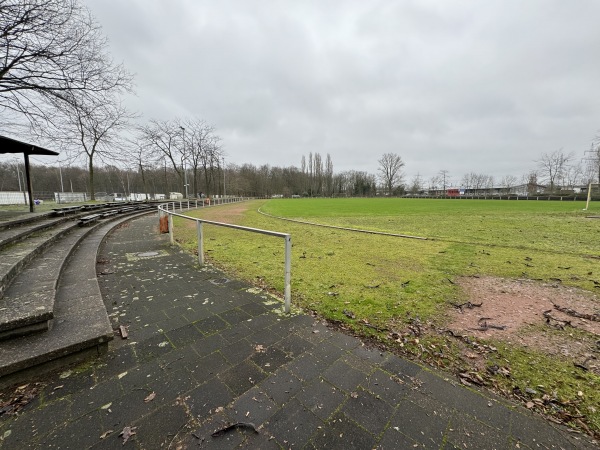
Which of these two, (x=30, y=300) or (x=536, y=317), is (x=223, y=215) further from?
(x=536, y=317)

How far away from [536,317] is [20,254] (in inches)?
303

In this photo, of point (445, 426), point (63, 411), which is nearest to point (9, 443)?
point (63, 411)

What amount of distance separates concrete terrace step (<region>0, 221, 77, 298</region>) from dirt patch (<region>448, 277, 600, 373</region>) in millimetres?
5521

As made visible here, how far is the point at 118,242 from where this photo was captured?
787cm

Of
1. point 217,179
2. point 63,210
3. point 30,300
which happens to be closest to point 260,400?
point 30,300

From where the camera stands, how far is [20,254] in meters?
4.13

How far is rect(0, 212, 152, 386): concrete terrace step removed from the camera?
2.06 metres

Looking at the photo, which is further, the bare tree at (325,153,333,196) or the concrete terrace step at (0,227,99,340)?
the bare tree at (325,153,333,196)

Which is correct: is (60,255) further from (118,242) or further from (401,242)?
(401,242)

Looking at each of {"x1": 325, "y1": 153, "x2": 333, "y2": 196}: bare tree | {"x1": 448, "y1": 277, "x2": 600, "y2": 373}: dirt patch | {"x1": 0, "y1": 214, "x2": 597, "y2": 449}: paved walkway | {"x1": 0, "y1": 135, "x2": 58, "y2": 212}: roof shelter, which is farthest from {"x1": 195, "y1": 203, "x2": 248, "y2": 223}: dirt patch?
{"x1": 325, "y1": 153, "x2": 333, "y2": 196}: bare tree

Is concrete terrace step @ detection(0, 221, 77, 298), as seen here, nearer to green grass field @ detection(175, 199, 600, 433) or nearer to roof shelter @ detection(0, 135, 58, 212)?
green grass field @ detection(175, 199, 600, 433)

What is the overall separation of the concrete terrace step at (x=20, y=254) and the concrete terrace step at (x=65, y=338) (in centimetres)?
54

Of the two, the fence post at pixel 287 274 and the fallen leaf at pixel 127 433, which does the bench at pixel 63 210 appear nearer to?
the fence post at pixel 287 274

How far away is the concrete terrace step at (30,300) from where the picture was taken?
2322mm
